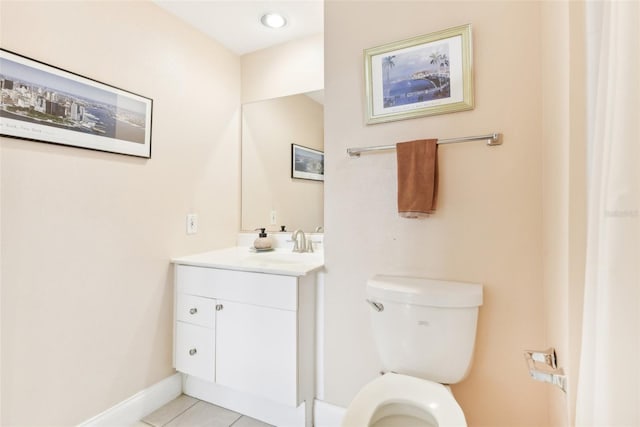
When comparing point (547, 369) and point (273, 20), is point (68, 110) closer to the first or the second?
point (273, 20)

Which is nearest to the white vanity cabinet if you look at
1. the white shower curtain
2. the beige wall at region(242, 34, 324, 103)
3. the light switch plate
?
the light switch plate

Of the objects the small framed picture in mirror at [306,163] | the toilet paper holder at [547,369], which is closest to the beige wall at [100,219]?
the small framed picture in mirror at [306,163]

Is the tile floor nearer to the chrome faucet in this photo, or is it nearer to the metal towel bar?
the chrome faucet

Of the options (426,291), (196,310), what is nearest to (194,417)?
(196,310)

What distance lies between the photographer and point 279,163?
2.11 m

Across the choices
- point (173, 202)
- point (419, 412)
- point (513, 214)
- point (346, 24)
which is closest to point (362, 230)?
point (513, 214)

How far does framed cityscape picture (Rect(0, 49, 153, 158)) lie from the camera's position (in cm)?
114

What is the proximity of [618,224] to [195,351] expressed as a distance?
1786 mm

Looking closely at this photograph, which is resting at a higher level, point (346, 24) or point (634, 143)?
point (346, 24)

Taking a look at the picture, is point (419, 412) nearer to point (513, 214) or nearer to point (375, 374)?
point (375, 374)

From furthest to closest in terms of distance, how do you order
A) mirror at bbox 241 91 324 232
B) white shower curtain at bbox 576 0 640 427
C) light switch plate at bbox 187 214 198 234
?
1. mirror at bbox 241 91 324 232
2. light switch plate at bbox 187 214 198 234
3. white shower curtain at bbox 576 0 640 427

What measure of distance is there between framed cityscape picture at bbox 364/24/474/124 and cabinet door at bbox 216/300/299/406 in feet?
3.42

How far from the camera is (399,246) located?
4.37ft

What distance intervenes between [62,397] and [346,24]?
6.91 feet
